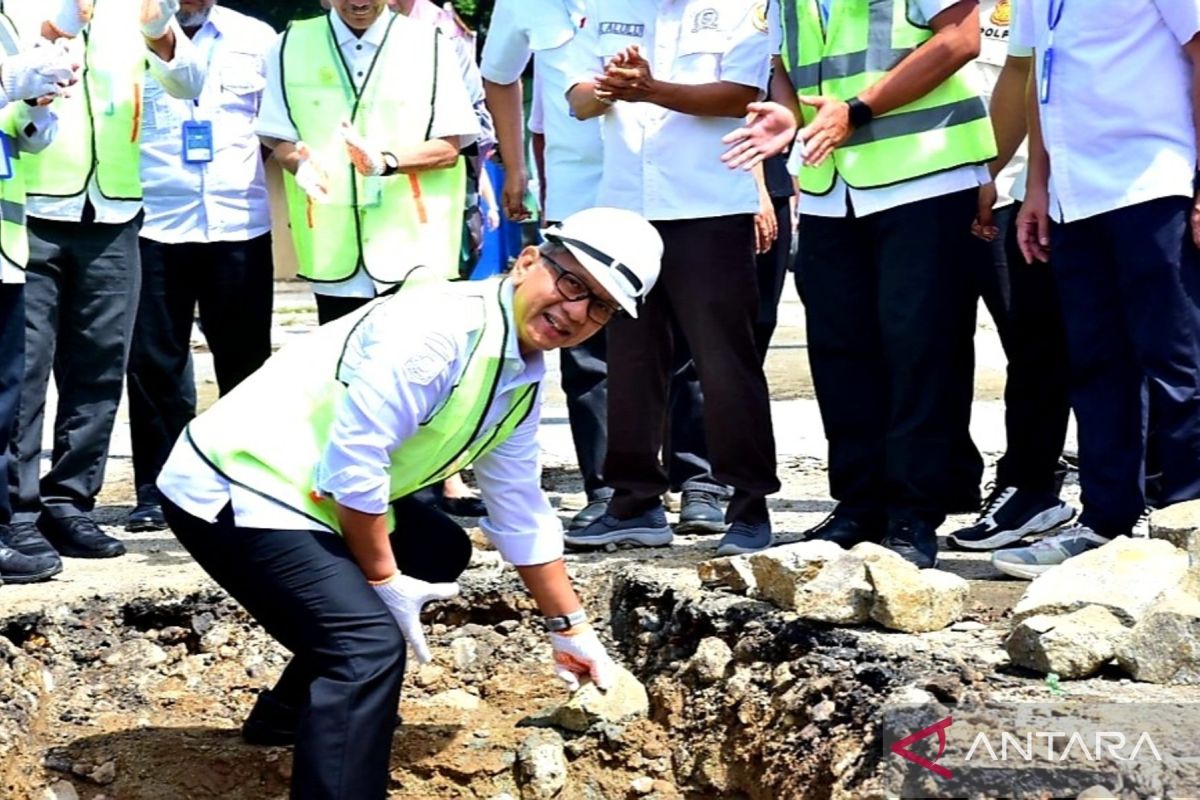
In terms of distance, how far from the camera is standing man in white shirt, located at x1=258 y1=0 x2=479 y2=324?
19.7ft

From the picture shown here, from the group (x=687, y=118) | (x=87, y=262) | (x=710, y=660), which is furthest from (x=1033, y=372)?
(x=87, y=262)

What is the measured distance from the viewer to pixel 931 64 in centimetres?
518

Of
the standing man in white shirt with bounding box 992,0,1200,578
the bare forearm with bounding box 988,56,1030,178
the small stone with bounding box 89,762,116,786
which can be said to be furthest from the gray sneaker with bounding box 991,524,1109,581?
the small stone with bounding box 89,762,116,786

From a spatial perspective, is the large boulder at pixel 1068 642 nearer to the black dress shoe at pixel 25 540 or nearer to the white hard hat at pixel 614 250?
the white hard hat at pixel 614 250

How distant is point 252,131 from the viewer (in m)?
6.71

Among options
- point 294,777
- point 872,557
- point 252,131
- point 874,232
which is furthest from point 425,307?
point 252,131

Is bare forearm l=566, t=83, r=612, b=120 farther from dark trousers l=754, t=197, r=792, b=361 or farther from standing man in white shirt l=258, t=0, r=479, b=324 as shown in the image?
dark trousers l=754, t=197, r=792, b=361

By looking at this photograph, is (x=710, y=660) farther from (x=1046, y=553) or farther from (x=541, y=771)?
(x=1046, y=553)

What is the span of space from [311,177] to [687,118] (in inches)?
→ 51.2

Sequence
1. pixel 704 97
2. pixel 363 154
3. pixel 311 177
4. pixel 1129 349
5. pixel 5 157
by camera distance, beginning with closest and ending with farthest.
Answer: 1. pixel 1129 349
2. pixel 5 157
3. pixel 704 97
4. pixel 363 154
5. pixel 311 177

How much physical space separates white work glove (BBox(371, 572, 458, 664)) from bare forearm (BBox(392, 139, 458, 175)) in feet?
7.01

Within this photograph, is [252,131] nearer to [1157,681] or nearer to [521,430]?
[521,430]

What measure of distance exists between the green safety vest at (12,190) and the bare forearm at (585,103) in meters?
1.76

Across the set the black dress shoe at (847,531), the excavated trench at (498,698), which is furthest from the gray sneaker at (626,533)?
the black dress shoe at (847,531)
